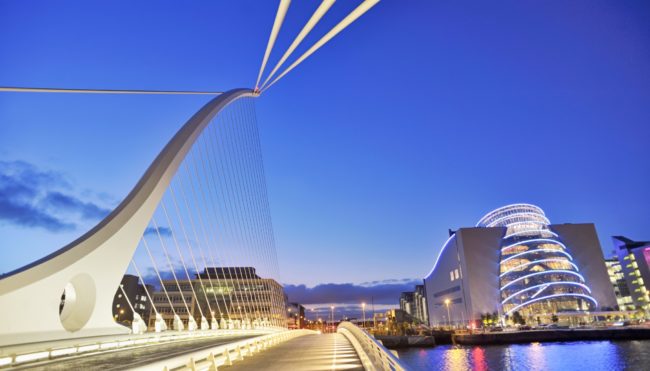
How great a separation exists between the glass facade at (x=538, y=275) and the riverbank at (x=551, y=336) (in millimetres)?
24362

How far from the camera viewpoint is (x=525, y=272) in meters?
93.2

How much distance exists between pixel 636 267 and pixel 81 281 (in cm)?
14749

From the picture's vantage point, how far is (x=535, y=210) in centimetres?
Result: 10925

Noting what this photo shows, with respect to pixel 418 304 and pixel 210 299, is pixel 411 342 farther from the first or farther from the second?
pixel 418 304

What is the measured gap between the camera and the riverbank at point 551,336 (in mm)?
61594

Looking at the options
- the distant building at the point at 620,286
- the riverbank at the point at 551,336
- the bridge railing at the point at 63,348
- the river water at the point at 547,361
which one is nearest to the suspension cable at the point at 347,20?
the bridge railing at the point at 63,348

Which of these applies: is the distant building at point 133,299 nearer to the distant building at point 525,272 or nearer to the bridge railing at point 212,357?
the distant building at point 525,272

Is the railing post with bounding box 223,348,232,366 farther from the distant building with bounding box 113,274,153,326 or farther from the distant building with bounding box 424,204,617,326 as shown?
the distant building with bounding box 113,274,153,326

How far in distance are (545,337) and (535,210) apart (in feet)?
174

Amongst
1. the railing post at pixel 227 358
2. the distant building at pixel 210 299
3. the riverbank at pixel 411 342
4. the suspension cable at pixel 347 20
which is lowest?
the railing post at pixel 227 358

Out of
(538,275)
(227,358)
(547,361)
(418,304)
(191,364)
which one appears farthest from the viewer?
(418,304)

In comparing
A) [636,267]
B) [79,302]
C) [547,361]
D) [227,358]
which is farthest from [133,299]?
[636,267]

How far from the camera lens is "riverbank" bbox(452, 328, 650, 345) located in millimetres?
61594

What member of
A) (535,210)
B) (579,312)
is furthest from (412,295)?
(579,312)
